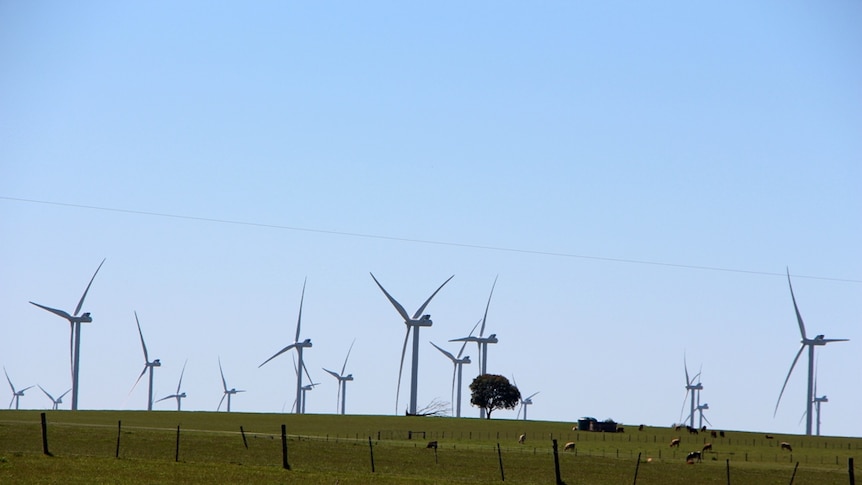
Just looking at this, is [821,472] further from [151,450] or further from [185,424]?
[185,424]

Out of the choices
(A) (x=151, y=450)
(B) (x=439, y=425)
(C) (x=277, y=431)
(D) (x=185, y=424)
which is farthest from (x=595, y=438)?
(A) (x=151, y=450)

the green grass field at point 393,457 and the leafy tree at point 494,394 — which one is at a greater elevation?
the leafy tree at point 494,394

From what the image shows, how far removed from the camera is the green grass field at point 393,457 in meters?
52.4

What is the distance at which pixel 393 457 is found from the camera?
74312 millimetres

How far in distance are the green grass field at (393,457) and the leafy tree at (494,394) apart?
169 feet

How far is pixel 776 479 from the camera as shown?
69.4 m

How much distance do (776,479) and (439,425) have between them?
67516 mm

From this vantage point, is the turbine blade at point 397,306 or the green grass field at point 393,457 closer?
the green grass field at point 393,457

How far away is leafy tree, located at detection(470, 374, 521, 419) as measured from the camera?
184 meters

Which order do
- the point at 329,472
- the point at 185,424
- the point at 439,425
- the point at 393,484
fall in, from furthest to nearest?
the point at 439,425 < the point at 185,424 < the point at 329,472 < the point at 393,484

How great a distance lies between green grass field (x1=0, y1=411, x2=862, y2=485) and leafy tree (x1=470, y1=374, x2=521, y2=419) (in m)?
51.5

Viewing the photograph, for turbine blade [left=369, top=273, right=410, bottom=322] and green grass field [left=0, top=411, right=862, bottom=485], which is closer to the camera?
green grass field [left=0, top=411, right=862, bottom=485]

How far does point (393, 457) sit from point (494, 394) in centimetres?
11098

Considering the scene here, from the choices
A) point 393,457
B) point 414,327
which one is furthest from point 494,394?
point 393,457
